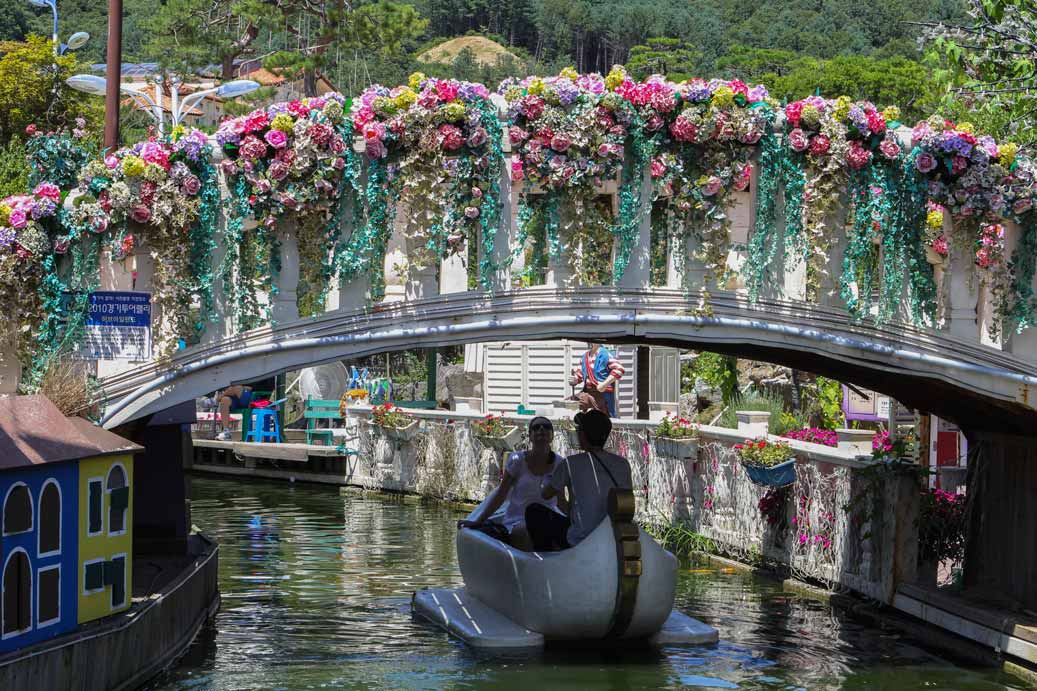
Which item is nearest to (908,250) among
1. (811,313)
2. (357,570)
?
(811,313)

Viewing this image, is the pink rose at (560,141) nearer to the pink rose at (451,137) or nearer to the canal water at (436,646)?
the pink rose at (451,137)

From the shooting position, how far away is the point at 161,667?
12.8 meters

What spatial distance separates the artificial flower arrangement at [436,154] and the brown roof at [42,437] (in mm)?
2778

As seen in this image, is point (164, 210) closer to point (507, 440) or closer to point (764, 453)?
point (764, 453)

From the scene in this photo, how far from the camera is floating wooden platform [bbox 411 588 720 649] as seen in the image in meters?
13.8

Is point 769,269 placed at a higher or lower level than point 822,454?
higher

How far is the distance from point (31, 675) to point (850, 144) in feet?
24.5

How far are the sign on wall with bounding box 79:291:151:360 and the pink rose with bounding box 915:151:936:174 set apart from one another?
635 centimetres

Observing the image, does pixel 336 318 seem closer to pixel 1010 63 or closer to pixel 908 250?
pixel 908 250

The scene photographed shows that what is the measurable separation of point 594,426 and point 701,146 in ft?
9.15

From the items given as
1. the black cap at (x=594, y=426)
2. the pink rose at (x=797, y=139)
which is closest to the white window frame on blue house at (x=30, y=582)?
the black cap at (x=594, y=426)

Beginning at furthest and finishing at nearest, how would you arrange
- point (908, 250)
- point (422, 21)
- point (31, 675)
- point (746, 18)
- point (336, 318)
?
1. point (746, 18)
2. point (422, 21)
3. point (908, 250)
4. point (336, 318)
5. point (31, 675)

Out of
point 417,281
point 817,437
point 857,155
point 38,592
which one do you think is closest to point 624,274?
point 417,281

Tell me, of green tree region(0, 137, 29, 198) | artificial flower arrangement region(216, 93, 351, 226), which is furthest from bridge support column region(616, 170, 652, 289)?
green tree region(0, 137, 29, 198)
